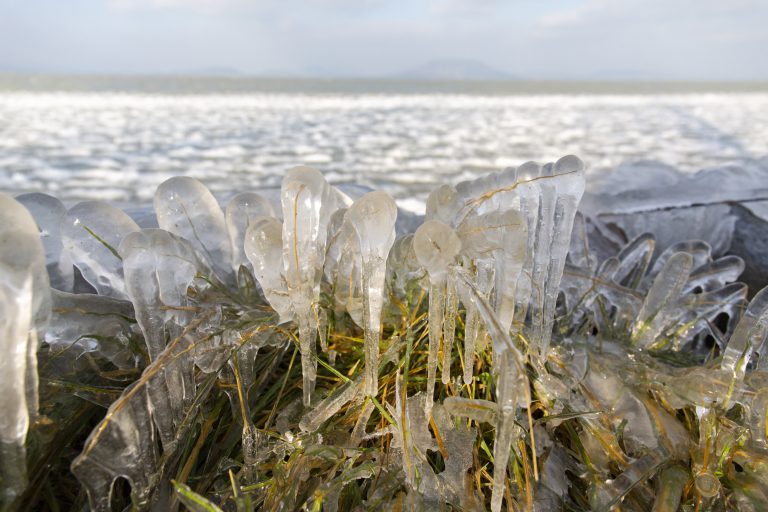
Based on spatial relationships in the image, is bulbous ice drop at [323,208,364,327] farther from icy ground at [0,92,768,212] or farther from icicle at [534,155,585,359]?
icy ground at [0,92,768,212]

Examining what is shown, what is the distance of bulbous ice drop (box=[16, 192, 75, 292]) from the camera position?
1.33 metres

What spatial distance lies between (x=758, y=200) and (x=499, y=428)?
2.32 m

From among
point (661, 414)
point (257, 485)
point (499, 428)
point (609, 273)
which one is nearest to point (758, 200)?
point (609, 273)

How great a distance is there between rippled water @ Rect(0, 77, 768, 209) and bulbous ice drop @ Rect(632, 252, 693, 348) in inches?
79.7

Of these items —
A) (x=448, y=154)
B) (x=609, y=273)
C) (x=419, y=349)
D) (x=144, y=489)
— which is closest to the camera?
(x=144, y=489)

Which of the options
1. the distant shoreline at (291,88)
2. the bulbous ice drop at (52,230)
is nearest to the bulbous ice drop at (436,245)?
the bulbous ice drop at (52,230)

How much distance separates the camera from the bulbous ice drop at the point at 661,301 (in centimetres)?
137

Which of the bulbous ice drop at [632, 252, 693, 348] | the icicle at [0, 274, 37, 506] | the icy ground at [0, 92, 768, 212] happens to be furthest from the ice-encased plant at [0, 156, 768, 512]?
the icy ground at [0, 92, 768, 212]

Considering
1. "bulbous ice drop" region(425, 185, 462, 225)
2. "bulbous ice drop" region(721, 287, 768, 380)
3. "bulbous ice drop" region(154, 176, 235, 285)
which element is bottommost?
"bulbous ice drop" region(721, 287, 768, 380)

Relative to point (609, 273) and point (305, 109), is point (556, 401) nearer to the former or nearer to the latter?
point (609, 273)

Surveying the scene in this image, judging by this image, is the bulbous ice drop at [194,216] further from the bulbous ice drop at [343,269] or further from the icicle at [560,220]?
the icicle at [560,220]

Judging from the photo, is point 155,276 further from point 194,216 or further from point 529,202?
point 529,202

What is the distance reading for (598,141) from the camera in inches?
286

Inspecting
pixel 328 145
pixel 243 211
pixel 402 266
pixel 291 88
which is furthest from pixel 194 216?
pixel 291 88
